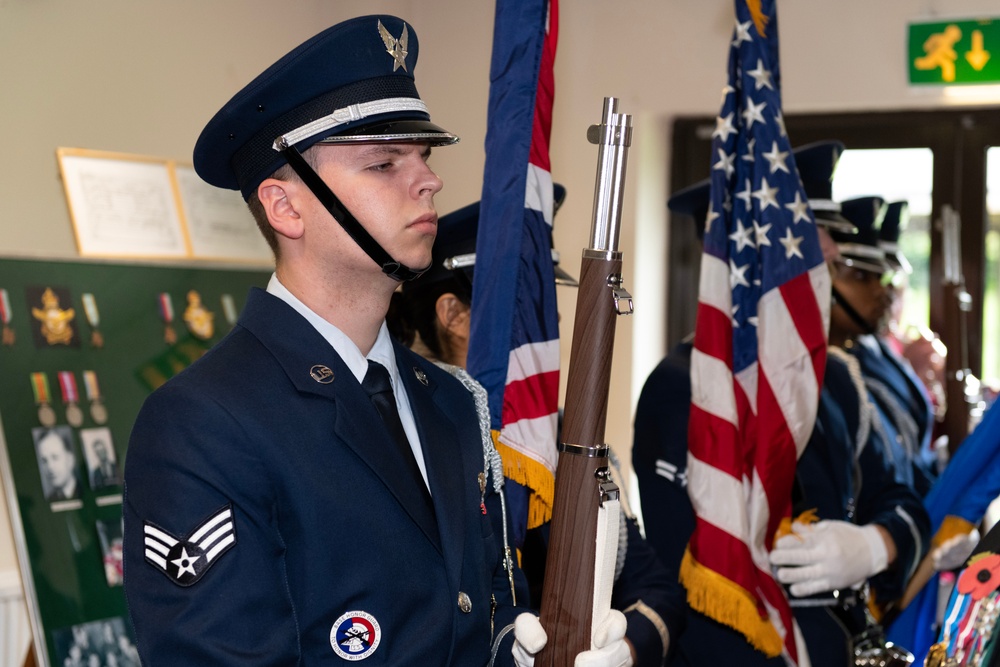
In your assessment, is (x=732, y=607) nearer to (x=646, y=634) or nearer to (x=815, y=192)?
(x=646, y=634)

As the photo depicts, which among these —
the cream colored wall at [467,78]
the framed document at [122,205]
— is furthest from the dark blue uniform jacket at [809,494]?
the cream colored wall at [467,78]

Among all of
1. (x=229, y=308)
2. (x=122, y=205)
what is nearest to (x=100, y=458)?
(x=229, y=308)

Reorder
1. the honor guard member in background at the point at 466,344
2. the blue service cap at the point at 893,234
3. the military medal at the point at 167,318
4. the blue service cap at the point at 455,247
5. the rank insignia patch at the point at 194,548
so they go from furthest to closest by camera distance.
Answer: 1. the blue service cap at the point at 893,234
2. the military medal at the point at 167,318
3. the blue service cap at the point at 455,247
4. the honor guard member in background at the point at 466,344
5. the rank insignia patch at the point at 194,548

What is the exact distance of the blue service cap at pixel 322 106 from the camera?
1316 millimetres

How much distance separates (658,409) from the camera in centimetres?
223

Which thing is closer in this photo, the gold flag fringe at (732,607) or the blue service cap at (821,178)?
the gold flag fringe at (732,607)

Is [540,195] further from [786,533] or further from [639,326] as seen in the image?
[639,326]

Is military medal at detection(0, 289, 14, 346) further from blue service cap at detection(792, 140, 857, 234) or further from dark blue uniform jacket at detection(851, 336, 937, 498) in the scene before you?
dark blue uniform jacket at detection(851, 336, 937, 498)

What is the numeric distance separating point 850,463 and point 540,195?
3.35 ft

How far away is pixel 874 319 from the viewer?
3023mm

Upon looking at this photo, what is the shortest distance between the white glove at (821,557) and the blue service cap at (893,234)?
125 centimetres

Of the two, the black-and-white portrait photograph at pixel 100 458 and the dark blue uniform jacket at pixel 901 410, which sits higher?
the black-and-white portrait photograph at pixel 100 458

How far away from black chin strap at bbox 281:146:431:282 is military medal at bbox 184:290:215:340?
1644 millimetres

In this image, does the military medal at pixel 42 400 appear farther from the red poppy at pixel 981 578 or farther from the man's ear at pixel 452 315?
the red poppy at pixel 981 578
